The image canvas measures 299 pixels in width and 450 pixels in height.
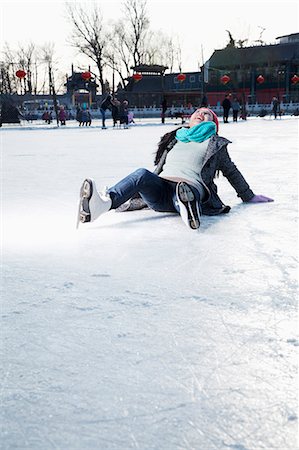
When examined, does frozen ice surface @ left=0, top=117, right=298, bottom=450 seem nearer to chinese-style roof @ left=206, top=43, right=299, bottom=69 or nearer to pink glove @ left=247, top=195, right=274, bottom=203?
pink glove @ left=247, top=195, right=274, bottom=203

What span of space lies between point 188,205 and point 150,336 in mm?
1320

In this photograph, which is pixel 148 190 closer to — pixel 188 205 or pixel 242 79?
pixel 188 205

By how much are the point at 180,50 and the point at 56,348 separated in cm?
5484

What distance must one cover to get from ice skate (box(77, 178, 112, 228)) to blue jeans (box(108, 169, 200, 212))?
0.40 ft

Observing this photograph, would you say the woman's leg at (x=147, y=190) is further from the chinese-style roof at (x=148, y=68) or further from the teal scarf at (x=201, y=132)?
the chinese-style roof at (x=148, y=68)

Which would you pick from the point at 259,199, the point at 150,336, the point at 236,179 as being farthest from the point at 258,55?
the point at 150,336

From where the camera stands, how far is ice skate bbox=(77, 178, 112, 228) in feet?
8.14

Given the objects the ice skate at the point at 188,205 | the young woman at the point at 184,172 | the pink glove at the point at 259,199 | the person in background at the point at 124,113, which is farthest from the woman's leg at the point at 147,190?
the person in background at the point at 124,113

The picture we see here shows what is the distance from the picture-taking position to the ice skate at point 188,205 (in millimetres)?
2475

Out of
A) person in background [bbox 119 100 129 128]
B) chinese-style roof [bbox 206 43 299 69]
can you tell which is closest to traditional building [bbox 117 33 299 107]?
chinese-style roof [bbox 206 43 299 69]

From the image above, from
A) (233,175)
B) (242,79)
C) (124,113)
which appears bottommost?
(233,175)

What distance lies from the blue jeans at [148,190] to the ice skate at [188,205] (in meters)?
0.05

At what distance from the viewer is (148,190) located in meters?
2.78

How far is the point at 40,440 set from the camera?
86cm
